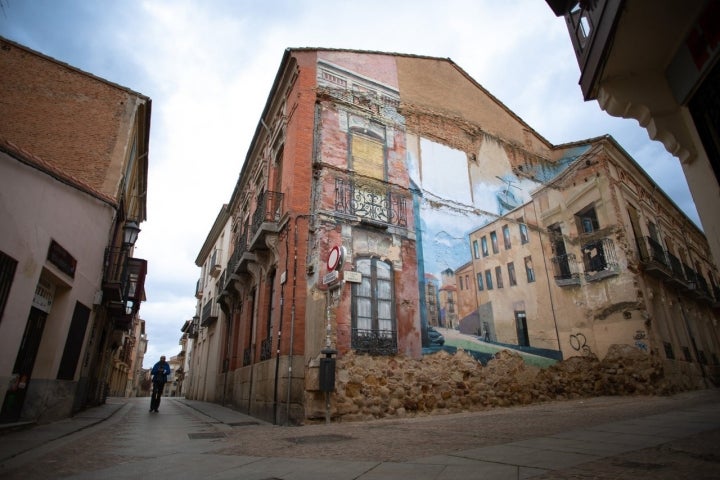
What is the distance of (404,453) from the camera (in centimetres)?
378

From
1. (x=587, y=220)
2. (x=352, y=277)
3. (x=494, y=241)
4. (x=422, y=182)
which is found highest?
(x=422, y=182)

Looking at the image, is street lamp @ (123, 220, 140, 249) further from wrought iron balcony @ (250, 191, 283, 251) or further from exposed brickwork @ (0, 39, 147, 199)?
wrought iron balcony @ (250, 191, 283, 251)

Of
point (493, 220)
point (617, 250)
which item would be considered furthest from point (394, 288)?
point (617, 250)

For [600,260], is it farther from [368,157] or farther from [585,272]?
[368,157]

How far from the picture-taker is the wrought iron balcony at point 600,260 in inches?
488

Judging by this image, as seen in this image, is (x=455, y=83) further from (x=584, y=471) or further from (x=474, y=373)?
(x=584, y=471)

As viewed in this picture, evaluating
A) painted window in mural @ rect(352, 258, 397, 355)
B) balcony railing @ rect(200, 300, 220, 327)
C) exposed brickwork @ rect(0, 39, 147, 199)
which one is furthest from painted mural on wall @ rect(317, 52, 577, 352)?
balcony railing @ rect(200, 300, 220, 327)

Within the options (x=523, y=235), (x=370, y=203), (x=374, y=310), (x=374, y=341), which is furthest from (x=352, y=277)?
(x=523, y=235)

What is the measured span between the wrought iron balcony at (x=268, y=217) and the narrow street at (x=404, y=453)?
19.0ft

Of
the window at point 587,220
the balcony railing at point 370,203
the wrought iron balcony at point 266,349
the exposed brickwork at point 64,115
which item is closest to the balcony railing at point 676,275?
the window at point 587,220

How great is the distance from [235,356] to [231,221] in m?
7.70

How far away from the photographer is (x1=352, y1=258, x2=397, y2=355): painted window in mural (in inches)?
355

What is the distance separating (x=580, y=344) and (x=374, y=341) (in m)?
6.89

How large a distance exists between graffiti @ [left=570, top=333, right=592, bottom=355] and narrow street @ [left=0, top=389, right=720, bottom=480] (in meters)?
6.56
